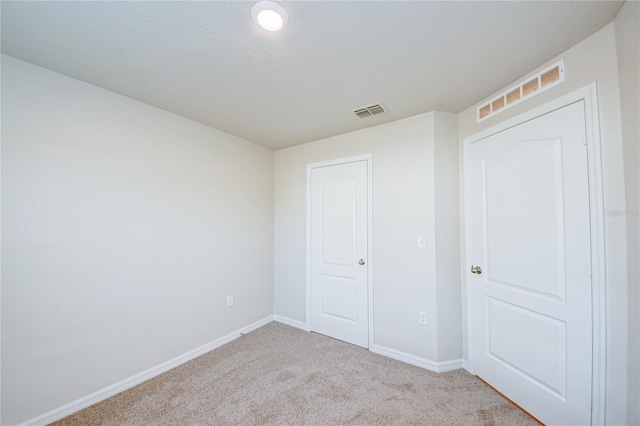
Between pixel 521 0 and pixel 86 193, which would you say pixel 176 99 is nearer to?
pixel 86 193

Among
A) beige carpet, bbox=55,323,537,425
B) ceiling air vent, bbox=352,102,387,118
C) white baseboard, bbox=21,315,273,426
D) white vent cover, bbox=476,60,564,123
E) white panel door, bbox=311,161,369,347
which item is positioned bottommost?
beige carpet, bbox=55,323,537,425

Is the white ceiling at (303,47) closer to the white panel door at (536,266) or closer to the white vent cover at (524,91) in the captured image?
the white vent cover at (524,91)

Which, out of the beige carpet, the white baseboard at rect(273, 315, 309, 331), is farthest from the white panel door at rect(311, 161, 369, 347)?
the beige carpet

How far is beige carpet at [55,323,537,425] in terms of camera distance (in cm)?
173

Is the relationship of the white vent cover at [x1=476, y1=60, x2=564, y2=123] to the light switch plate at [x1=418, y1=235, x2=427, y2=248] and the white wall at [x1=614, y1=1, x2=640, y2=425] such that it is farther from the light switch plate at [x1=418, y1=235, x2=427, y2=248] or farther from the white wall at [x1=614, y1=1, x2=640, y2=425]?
the light switch plate at [x1=418, y1=235, x2=427, y2=248]

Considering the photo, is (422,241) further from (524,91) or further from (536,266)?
(524,91)

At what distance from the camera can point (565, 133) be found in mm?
1565

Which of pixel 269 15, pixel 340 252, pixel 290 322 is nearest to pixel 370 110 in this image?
pixel 269 15

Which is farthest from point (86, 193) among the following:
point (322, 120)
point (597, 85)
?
point (597, 85)

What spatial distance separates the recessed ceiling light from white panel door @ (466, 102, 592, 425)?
181 centimetres

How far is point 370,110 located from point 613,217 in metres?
1.81

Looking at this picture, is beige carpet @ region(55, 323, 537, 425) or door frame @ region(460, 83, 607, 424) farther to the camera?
beige carpet @ region(55, 323, 537, 425)

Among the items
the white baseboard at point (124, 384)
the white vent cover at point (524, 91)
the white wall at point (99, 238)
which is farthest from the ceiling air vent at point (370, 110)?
the white baseboard at point (124, 384)

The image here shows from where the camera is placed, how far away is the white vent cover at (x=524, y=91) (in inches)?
64.2
